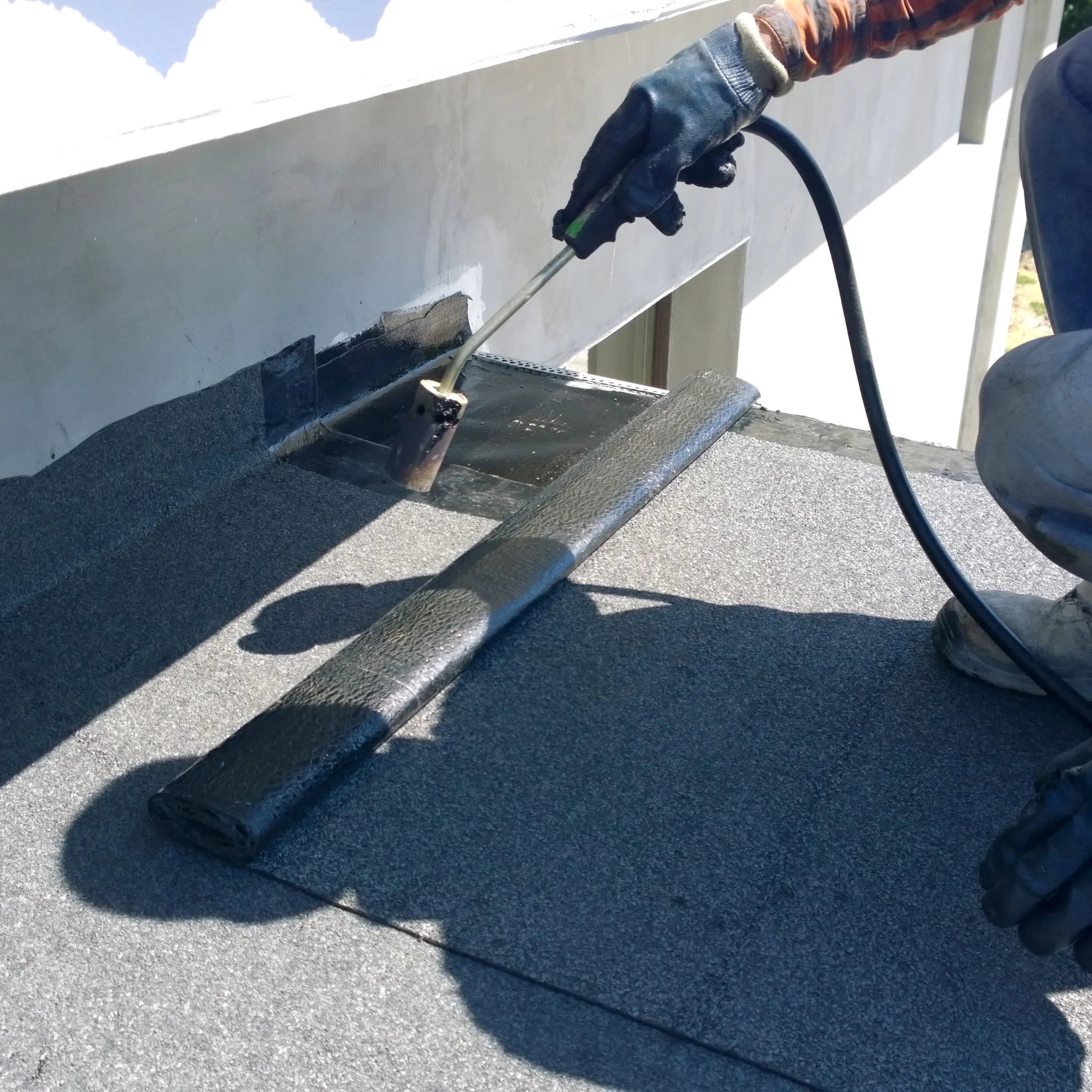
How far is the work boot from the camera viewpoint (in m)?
1.80

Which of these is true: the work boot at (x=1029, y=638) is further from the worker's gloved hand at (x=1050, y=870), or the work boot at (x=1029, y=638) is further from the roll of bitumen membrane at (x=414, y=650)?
the roll of bitumen membrane at (x=414, y=650)

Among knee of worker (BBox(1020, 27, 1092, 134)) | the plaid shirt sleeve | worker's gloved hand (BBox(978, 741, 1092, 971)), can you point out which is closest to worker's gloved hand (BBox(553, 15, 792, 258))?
the plaid shirt sleeve

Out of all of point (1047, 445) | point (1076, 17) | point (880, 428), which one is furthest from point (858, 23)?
point (1076, 17)

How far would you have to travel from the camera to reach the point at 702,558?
2201 mm

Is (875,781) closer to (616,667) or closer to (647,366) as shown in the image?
(616,667)

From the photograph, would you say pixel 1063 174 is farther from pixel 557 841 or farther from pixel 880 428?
pixel 557 841

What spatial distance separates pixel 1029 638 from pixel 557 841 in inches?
32.0

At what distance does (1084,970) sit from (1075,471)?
0.55m

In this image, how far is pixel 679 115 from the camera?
1733mm

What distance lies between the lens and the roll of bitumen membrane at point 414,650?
1515 millimetres

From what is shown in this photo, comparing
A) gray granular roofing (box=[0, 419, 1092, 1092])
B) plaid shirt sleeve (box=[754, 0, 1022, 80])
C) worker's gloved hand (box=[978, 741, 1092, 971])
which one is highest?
plaid shirt sleeve (box=[754, 0, 1022, 80])

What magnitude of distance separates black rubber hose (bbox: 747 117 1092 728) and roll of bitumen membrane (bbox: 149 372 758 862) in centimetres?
50

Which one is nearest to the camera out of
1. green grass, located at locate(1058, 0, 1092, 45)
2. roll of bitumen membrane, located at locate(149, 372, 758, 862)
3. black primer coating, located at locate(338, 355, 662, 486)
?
roll of bitumen membrane, located at locate(149, 372, 758, 862)

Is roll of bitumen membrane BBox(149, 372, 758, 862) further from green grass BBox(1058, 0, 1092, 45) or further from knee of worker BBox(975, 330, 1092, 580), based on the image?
green grass BBox(1058, 0, 1092, 45)
